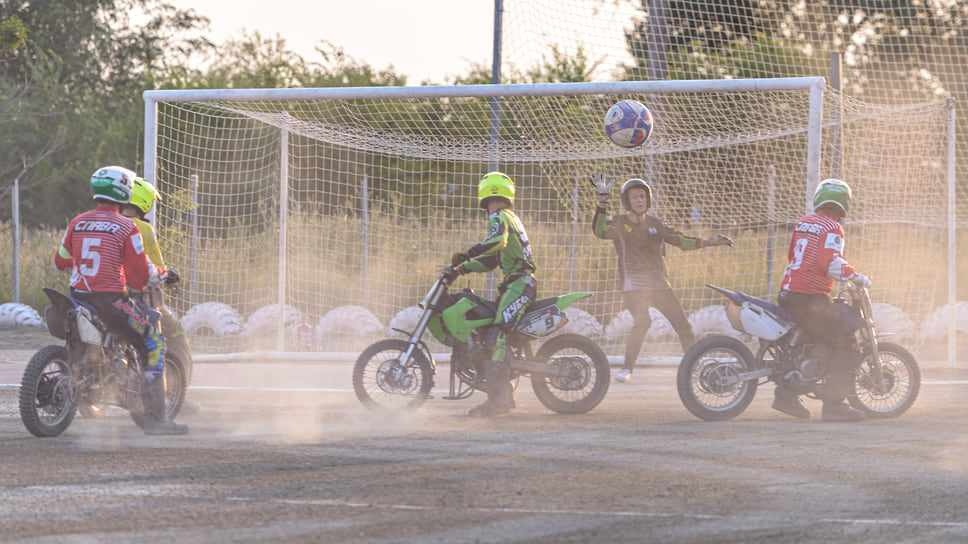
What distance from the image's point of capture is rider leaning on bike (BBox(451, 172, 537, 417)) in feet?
29.3

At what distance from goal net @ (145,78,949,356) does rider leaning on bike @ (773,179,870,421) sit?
3427 mm

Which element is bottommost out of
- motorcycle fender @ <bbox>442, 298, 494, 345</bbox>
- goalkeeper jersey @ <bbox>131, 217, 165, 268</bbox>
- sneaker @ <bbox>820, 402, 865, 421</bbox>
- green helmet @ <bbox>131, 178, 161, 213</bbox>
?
sneaker @ <bbox>820, 402, 865, 421</bbox>

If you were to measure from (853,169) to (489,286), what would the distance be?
16.1ft

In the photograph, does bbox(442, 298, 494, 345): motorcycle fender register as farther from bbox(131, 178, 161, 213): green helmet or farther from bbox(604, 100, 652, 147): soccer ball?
bbox(604, 100, 652, 147): soccer ball

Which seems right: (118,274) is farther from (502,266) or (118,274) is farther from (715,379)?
(715,379)

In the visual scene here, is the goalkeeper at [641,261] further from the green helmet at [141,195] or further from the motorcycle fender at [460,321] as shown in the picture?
the green helmet at [141,195]

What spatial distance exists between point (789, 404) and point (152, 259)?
15.8 feet

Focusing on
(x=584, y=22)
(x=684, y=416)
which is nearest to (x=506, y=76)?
(x=584, y=22)

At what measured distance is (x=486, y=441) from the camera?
25.0ft

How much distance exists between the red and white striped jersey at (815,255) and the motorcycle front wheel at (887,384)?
0.68m

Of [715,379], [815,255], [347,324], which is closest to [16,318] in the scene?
[347,324]

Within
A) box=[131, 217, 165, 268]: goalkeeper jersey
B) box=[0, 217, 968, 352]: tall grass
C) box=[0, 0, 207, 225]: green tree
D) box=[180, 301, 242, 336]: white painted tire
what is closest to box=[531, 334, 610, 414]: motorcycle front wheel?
box=[131, 217, 165, 268]: goalkeeper jersey

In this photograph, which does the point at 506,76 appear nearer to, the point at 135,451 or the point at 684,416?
the point at 684,416

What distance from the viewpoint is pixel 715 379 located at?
28.9 feet
